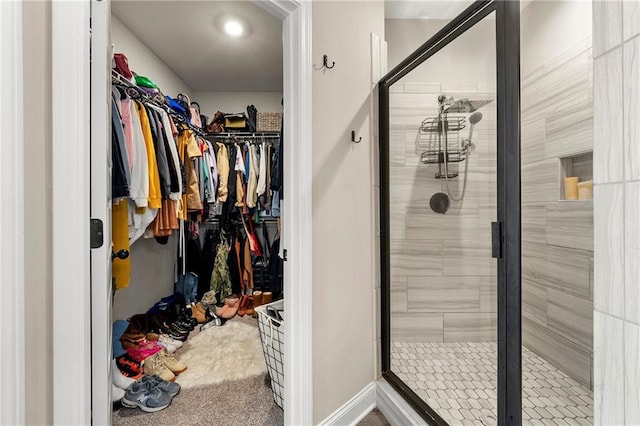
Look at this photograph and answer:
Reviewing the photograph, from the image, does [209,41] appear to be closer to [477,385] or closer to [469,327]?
[469,327]

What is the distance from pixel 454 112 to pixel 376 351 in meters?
1.50

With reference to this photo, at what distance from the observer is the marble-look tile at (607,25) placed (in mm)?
580

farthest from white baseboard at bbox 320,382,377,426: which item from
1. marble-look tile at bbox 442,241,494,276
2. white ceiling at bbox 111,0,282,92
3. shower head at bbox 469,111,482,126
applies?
white ceiling at bbox 111,0,282,92

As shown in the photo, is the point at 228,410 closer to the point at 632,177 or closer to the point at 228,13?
the point at 632,177

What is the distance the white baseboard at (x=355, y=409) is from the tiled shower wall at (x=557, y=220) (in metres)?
0.94

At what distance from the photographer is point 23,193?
60 centimetres

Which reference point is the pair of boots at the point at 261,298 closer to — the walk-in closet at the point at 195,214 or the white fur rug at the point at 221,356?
the walk-in closet at the point at 195,214

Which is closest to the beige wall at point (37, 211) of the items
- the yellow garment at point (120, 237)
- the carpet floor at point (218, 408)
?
→ the yellow garment at point (120, 237)

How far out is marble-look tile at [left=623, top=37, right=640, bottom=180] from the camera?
551 millimetres

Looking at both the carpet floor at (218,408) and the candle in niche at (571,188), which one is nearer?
the carpet floor at (218,408)

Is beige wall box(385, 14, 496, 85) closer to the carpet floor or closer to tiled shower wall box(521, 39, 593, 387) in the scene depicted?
tiled shower wall box(521, 39, 593, 387)

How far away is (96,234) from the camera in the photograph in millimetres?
750

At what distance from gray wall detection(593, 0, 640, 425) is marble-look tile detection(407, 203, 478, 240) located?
1.10 metres

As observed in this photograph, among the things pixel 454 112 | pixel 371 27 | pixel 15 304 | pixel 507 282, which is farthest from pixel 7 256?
pixel 454 112
